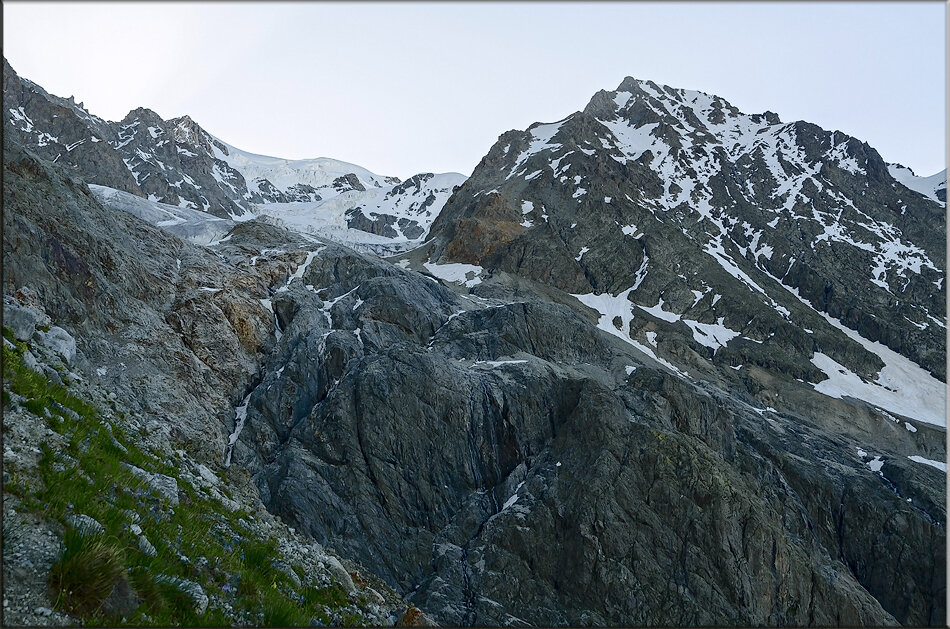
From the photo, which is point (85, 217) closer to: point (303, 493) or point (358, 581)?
point (303, 493)

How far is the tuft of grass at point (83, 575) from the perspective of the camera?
5.50 metres

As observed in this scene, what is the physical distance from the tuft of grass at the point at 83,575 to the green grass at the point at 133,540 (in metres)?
0.01

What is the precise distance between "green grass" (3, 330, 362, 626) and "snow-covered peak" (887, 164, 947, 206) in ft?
683

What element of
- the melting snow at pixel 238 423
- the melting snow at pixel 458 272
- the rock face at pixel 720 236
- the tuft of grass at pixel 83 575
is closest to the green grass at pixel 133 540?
the tuft of grass at pixel 83 575

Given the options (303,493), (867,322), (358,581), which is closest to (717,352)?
(867,322)

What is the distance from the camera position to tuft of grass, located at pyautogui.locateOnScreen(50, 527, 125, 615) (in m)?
5.50

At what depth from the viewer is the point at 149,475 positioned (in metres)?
10.4

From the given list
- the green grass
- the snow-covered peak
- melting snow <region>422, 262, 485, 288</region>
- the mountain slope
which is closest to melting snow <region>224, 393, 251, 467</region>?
the green grass

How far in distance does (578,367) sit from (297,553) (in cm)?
4730

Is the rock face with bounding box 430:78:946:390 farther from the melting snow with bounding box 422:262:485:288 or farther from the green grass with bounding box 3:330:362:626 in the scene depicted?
the green grass with bounding box 3:330:362:626

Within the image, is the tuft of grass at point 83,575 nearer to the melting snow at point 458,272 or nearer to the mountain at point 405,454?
the mountain at point 405,454

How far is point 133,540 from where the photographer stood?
22.9 ft

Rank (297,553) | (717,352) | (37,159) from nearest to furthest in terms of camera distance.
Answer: (297,553) < (37,159) < (717,352)

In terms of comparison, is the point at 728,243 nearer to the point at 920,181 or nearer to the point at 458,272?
the point at 458,272
